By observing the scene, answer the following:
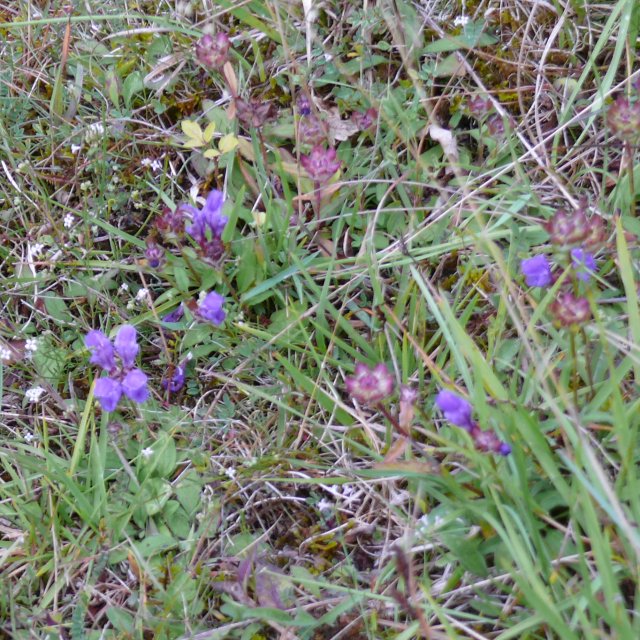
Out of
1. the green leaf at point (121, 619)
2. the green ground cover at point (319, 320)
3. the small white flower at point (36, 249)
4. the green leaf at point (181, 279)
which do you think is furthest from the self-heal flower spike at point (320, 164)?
the green leaf at point (121, 619)

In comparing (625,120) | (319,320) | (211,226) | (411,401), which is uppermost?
(625,120)

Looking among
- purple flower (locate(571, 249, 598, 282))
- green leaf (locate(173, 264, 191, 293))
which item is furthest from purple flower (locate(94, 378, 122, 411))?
purple flower (locate(571, 249, 598, 282))

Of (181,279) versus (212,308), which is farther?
(181,279)

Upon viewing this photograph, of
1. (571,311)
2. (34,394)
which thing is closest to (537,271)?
(571,311)

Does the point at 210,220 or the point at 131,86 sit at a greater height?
the point at 131,86

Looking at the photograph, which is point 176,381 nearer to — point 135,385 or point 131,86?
point 135,385

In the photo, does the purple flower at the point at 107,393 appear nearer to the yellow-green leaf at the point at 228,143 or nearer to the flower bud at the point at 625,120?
the yellow-green leaf at the point at 228,143

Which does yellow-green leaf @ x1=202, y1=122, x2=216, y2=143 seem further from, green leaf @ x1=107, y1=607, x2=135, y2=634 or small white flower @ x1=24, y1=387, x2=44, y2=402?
green leaf @ x1=107, y1=607, x2=135, y2=634
